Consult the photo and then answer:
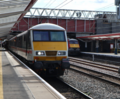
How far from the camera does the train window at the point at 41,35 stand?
36.8ft

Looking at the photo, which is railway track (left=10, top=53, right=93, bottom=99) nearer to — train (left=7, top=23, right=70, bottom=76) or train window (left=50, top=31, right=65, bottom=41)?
train (left=7, top=23, right=70, bottom=76)

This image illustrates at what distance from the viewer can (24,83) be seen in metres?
7.47

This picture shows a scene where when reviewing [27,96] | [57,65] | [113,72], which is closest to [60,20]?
[113,72]

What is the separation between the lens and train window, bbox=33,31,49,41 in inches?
441

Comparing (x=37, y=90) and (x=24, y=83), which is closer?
(x=37, y=90)

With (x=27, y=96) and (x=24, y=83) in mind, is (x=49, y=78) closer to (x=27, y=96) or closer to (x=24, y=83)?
(x=24, y=83)

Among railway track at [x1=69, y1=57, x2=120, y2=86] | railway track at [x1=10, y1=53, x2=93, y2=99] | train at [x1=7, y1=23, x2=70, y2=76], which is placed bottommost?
railway track at [x1=10, y1=53, x2=93, y2=99]

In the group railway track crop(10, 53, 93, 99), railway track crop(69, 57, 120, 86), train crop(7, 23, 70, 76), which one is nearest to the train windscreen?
train crop(7, 23, 70, 76)

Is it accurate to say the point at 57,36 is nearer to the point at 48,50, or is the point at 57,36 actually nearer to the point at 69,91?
the point at 48,50

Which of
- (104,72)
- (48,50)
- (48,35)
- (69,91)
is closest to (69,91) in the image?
(69,91)

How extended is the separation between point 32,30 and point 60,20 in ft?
93.4

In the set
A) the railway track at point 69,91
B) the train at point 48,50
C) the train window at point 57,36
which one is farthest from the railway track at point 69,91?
the train window at point 57,36

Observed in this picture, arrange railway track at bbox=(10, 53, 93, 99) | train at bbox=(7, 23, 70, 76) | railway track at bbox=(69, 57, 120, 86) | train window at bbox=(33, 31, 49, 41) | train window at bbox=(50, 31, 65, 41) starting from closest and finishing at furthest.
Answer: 1. railway track at bbox=(10, 53, 93, 99)
2. train at bbox=(7, 23, 70, 76)
3. train window at bbox=(33, 31, 49, 41)
4. train window at bbox=(50, 31, 65, 41)
5. railway track at bbox=(69, 57, 120, 86)

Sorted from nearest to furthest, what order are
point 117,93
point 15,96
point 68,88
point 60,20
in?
point 15,96, point 117,93, point 68,88, point 60,20
